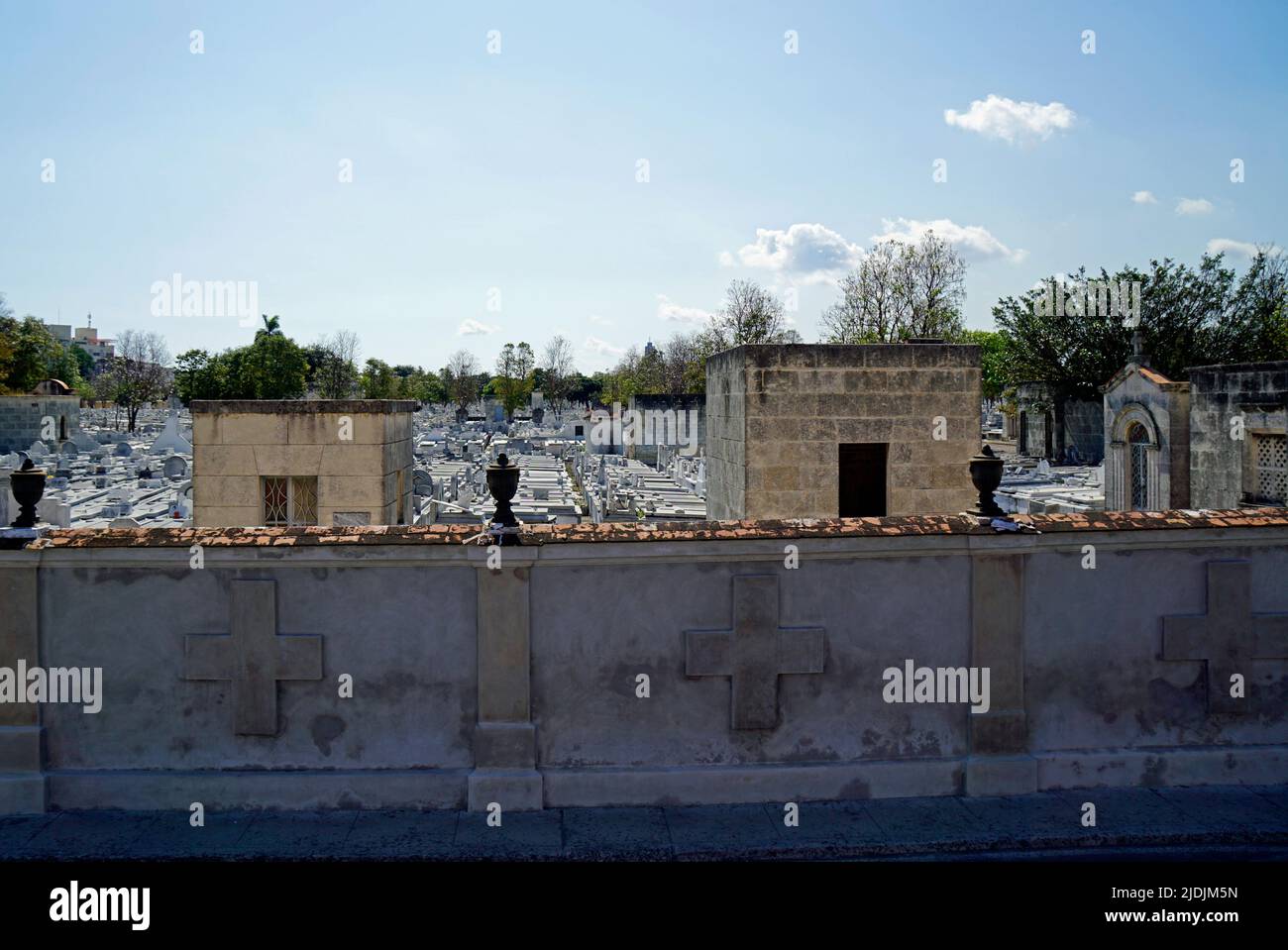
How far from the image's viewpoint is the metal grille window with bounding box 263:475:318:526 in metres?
13.3

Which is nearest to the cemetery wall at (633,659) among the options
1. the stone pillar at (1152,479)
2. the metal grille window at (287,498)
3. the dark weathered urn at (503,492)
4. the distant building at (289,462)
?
the dark weathered urn at (503,492)

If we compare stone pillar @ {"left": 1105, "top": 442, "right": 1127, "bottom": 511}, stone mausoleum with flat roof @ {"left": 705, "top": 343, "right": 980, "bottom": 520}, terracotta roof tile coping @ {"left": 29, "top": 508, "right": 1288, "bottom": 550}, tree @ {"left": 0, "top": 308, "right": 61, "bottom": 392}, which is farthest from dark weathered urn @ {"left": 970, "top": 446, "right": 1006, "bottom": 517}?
tree @ {"left": 0, "top": 308, "right": 61, "bottom": 392}

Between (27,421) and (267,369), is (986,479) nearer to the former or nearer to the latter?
(27,421)

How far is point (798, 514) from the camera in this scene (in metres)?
10.7

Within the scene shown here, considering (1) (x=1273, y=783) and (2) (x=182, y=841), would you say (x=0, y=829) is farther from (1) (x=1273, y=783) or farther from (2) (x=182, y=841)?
(1) (x=1273, y=783)

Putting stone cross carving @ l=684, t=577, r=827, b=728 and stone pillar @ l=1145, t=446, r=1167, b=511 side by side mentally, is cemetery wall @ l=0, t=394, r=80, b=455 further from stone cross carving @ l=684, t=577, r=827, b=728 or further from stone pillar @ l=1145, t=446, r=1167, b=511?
stone cross carving @ l=684, t=577, r=827, b=728

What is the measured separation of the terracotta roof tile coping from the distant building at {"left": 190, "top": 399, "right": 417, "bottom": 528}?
671 cm

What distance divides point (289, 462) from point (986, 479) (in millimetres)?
9526

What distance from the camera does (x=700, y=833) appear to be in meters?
5.95

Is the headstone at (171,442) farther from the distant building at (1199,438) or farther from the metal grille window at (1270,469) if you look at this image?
the metal grille window at (1270,469)

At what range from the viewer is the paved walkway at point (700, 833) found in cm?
570

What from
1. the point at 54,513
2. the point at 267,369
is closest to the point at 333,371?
the point at 267,369
